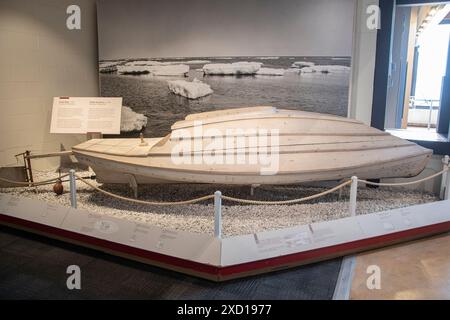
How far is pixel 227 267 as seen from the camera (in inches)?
113

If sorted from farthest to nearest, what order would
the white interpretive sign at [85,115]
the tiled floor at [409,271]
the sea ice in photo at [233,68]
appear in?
the white interpretive sign at [85,115] < the sea ice in photo at [233,68] < the tiled floor at [409,271]

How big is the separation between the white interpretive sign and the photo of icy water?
56 cm

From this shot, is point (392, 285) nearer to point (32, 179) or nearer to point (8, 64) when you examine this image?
point (32, 179)

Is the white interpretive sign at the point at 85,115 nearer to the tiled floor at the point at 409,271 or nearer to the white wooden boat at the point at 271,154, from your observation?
the white wooden boat at the point at 271,154

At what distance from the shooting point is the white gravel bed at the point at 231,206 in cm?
342

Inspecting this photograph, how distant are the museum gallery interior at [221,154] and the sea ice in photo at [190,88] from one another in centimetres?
3

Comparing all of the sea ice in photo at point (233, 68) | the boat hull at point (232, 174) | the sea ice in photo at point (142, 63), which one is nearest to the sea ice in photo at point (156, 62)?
the sea ice in photo at point (142, 63)

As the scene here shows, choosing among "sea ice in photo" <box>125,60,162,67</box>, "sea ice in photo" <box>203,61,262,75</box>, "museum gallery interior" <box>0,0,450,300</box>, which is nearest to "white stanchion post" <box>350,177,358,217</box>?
"museum gallery interior" <box>0,0,450,300</box>

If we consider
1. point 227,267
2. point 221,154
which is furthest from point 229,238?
point 221,154

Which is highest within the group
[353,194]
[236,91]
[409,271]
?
[236,91]

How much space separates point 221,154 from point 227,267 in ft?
4.00

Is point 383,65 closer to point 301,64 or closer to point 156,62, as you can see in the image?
Answer: point 301,64

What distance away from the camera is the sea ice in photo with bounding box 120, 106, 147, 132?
5.71m

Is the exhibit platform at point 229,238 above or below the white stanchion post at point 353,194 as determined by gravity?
below
